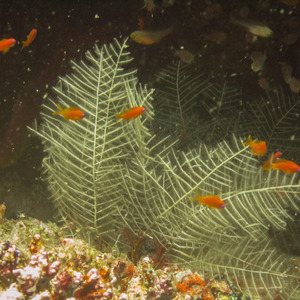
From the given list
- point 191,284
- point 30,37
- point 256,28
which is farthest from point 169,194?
point 30,37

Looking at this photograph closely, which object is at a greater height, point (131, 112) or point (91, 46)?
point (91, 46)

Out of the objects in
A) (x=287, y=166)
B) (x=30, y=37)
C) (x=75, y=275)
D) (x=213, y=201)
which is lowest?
(x=287, y=166)

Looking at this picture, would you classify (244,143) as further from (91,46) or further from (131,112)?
(91,46)

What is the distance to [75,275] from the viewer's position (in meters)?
2.45

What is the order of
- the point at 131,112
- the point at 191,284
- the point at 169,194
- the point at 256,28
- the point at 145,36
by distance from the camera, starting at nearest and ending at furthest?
the point at 191,284
the point at 131,112
the point at 169,194
the point at 256,28
the point at 145,36

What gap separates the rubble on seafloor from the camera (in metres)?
2.40

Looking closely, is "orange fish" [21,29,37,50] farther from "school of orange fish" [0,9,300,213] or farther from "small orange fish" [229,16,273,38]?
"small orange fish" [229,16,273,38]

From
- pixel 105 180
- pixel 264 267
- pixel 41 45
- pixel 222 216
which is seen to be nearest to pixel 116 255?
pixel 105 180

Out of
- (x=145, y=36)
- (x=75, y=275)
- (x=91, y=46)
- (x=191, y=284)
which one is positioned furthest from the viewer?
(x=91, y=46)

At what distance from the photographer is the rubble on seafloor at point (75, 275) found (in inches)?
94.7

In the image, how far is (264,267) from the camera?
3.39 meters

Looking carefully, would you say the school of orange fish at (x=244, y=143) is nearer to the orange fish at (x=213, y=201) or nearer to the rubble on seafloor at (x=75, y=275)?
the orange fish at (x=213, y=201)

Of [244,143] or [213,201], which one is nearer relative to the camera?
[213,201]

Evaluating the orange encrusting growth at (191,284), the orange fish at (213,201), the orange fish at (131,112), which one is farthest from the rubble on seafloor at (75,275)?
the orange fish at (131,112)
